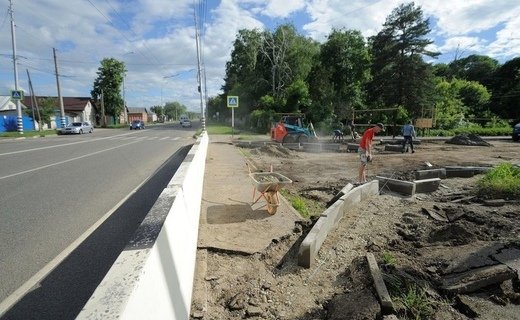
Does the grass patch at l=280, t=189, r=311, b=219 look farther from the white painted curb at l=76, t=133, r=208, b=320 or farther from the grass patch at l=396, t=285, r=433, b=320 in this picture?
the white painted curb at l=76, t=133, r=208, b=320

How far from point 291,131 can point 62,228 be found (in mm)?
17969

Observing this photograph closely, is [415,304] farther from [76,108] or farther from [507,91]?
[76,108]

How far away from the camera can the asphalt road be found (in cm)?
351

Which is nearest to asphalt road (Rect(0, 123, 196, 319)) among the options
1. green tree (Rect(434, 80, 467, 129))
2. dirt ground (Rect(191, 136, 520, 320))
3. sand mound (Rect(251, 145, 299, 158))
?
dirt ground (Rect(191, 136, 520, 320))

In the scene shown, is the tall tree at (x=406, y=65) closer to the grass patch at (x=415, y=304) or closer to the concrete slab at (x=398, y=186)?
the concrete slab at (x=398, y=186)

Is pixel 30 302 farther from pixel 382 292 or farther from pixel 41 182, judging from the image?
pixel 41 182

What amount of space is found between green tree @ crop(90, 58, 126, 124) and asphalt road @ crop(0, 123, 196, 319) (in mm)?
56135

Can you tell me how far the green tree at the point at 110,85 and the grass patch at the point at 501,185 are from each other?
2465 inches

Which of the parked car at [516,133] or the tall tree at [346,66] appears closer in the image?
the parked car at [516,133]

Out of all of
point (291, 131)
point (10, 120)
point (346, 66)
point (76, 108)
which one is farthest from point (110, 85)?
point (291, 131)

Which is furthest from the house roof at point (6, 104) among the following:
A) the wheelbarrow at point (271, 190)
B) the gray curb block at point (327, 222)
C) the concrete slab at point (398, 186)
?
the gray curb block at point (327, 222)

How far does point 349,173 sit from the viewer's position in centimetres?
1214

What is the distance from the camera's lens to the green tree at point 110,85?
60.7 m

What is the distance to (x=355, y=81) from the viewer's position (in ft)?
133
